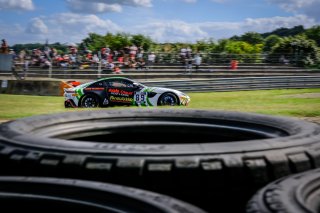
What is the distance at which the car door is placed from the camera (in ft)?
55.8

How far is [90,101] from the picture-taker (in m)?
17.2

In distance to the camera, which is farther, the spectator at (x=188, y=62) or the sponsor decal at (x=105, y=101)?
the spectator at (x=188, y=62)

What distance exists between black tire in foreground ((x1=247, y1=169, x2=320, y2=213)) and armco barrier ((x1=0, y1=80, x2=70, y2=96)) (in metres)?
22.6

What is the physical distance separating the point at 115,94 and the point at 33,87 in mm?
10006

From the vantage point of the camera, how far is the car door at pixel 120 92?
17000 millimetres

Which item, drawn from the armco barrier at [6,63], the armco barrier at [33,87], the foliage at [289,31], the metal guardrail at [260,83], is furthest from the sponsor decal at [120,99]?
the foliage at [289,31]

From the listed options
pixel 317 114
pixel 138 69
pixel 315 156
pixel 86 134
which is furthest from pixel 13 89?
pixel 315 156

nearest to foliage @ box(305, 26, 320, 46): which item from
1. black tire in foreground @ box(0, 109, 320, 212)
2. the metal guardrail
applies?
the metal guardrail

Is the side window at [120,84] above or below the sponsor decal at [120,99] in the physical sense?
above

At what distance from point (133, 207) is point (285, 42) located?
4193cm

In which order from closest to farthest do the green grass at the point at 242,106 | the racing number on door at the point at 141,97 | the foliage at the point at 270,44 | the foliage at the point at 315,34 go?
the green grass at the point at 242,106 → the racing number on door at the point at 141,97 → the foliage at the point at 270,44 → the foliage at the point at 315,34

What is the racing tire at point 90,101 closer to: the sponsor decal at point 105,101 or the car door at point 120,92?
the sponsor decal at point 105,101

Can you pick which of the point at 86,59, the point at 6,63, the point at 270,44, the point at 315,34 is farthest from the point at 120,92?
the point at 315,34

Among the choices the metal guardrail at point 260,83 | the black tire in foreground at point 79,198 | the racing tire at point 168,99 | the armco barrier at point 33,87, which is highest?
the black tire in foreground at point 79,198
